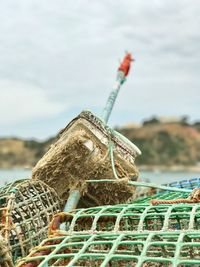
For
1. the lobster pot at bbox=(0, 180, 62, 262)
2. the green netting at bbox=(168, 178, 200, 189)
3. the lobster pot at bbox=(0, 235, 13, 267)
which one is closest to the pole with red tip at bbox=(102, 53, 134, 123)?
the green netting at bbox=(168, 178, 200, 189)

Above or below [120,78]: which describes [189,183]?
below

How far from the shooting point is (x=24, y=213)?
320 cm

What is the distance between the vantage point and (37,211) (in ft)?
10.6

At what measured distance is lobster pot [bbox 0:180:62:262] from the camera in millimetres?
2893

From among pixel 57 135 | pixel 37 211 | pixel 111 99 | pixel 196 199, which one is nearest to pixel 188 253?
pixel 196 199

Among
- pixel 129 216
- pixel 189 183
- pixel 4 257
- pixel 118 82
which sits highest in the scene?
pixel 118 82

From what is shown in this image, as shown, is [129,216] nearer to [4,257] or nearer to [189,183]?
[4,257]

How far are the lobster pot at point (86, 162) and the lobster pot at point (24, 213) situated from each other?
0.34m

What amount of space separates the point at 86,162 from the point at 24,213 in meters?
0.82

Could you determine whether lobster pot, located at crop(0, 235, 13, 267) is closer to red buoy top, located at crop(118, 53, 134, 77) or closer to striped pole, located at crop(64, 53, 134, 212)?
striped pole, located at crop(64, 53, 134, 212)

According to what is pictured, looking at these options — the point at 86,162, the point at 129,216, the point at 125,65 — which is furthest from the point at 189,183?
the point at 125,65

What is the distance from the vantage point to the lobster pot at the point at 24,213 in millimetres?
2893

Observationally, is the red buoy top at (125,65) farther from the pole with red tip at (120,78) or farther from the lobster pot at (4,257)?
the lobster pot at (4,257)

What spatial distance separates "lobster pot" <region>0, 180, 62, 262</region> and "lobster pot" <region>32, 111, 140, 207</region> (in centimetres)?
34
